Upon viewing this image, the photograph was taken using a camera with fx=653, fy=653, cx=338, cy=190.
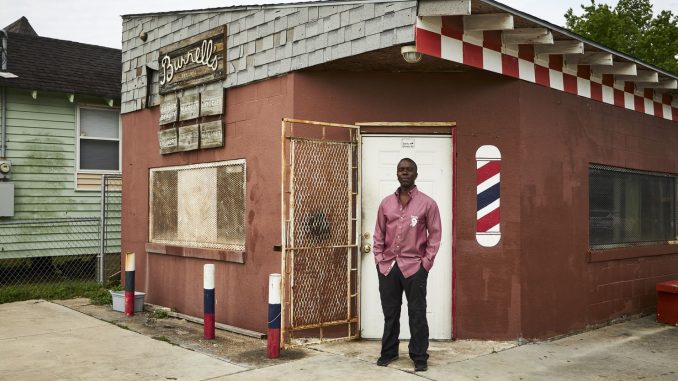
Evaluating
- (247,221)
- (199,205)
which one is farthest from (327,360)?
(199,205)

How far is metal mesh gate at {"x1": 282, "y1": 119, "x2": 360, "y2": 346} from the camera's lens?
22.9ft

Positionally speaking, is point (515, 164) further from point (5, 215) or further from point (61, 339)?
point (5, 215)

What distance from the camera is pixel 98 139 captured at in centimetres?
1336

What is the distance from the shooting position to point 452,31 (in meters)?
6.43

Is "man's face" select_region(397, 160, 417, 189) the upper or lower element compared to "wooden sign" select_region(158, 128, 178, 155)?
lower

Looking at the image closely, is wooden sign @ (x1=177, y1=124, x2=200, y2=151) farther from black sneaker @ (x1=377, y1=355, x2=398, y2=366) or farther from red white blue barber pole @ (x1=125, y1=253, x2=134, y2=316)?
black sneaker @ (x1=377, y1=355, x2=398, y2=366)

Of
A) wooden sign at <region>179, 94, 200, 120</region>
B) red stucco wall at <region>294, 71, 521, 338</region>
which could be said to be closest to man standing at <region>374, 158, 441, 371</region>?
red stucco wall at <region>294, 71, 521, 338</region>

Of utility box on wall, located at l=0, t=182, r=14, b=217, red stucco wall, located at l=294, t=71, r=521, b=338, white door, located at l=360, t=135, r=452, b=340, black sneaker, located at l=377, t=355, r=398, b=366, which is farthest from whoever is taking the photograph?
utility box on wall, located at l=0, t=182, r=14, b=217

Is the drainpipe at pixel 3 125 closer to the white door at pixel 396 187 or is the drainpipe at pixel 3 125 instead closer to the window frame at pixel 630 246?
the white door at pixel 396 187

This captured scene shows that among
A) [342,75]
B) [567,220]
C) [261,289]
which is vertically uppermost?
[342,75]

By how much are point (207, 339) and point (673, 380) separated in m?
4.77

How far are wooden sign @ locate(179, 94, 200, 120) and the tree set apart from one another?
1992 centimetres

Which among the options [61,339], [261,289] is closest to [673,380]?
[261,289]

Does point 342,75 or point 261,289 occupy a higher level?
point 342,75
